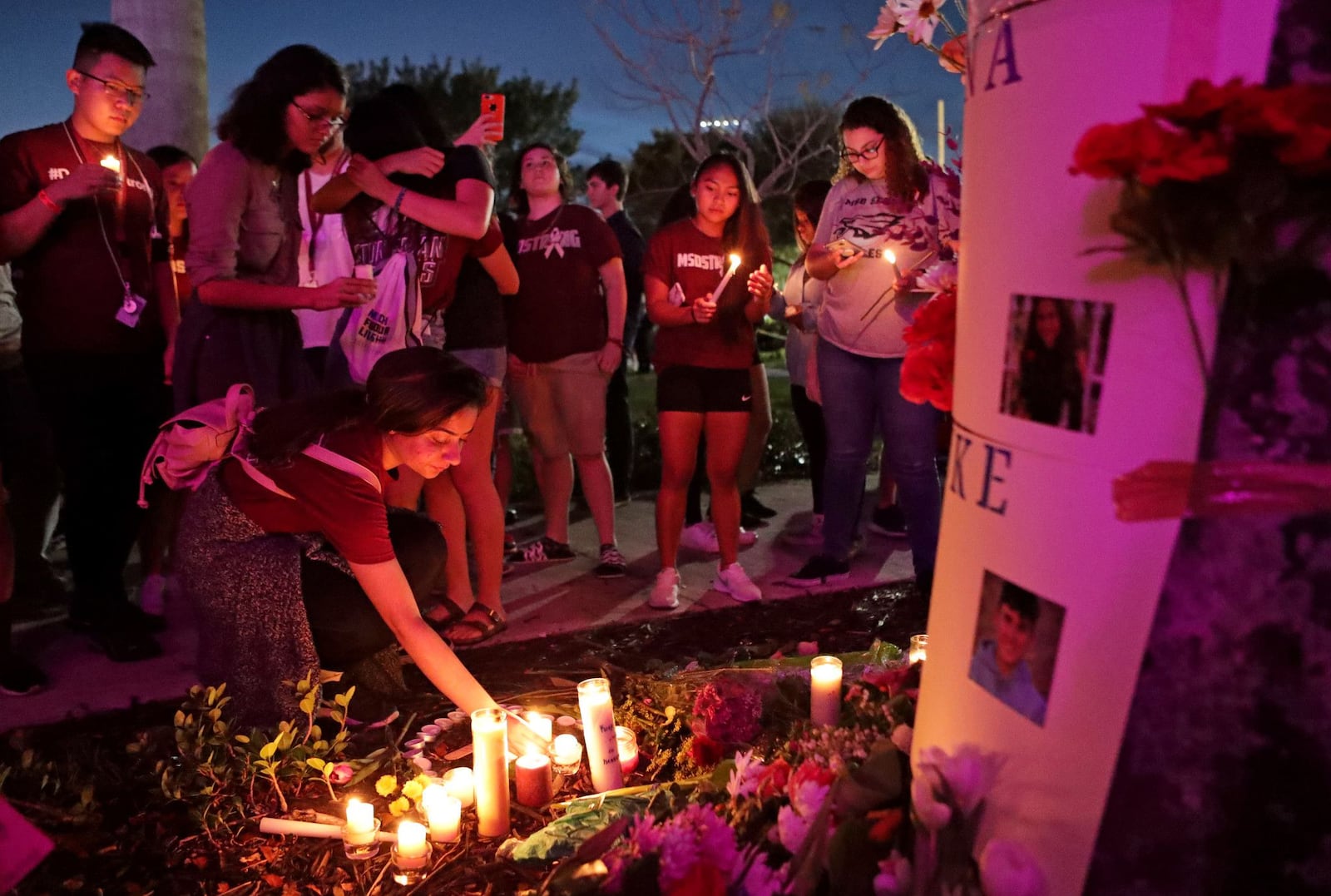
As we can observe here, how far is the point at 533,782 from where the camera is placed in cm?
258

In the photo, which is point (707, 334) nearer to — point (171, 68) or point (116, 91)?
point (116, 91)

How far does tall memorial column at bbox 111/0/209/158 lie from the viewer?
6387mm

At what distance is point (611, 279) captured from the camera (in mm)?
4898

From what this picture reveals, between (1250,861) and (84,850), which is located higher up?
(1250,861)

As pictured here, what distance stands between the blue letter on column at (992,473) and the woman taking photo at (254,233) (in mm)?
2398

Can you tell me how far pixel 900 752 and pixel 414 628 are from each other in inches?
49.6

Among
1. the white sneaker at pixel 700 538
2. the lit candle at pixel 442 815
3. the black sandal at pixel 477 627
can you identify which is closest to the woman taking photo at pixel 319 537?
the lit candle at pixel 442 815

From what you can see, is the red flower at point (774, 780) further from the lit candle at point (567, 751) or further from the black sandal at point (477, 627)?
the black sandal at point (477, 627)

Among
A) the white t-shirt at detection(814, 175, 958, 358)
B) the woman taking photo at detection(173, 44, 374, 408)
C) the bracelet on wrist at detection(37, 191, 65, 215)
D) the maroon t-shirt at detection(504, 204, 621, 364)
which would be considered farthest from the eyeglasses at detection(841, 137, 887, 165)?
the bracelet on wrist at detection(37, 191, 65, 215)

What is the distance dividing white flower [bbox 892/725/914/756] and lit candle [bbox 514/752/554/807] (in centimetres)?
92

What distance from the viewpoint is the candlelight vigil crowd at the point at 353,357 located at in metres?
2.91

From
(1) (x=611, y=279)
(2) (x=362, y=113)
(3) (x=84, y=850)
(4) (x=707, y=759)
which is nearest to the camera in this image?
(3) (x=84, y=850)

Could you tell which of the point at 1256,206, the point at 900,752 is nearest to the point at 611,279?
the point at 900,752

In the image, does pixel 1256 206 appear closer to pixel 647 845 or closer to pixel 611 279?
pixel 647 845
